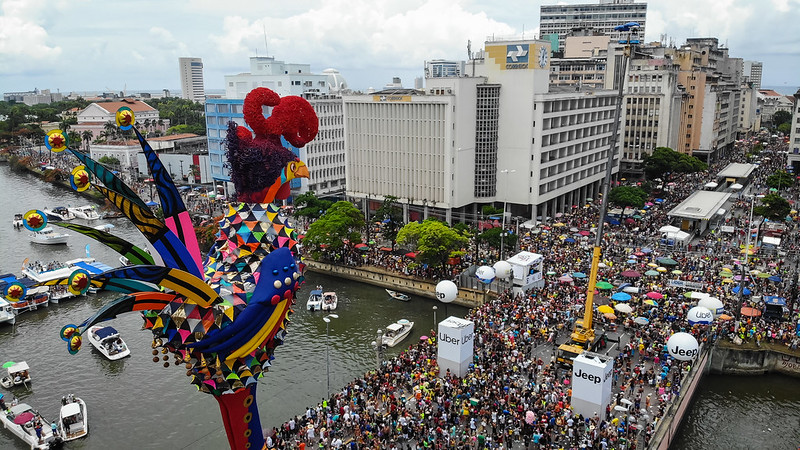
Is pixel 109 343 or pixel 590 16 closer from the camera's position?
pixel 109 343

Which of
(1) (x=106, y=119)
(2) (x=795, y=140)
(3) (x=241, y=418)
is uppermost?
(1) (x=106, y=119)

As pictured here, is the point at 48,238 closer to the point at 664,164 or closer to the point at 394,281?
the point at 394,281

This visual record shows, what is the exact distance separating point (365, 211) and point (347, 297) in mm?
23430

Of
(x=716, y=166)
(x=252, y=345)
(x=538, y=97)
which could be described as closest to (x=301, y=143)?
(x=252, y=345)

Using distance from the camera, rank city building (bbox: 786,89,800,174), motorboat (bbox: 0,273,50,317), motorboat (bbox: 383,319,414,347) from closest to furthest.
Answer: motorboat (bbox: 383,319,414,347) < motorboat (bbox: 0,273,50,317) < city building (bbox: 786,89,800,174)

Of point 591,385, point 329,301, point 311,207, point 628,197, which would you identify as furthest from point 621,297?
point 311,207

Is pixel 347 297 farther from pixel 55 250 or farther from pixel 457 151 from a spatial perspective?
pixel 55 250

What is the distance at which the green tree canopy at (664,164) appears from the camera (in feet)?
292

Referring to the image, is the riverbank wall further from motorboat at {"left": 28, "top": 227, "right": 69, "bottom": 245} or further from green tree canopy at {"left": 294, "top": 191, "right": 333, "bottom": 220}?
motorboat at {"left": 28, "top": 227, "right": 69, "bottom": 245}

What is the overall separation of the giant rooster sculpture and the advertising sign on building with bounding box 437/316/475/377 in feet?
50.5

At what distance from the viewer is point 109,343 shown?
41344 mm

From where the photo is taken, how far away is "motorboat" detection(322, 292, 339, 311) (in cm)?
4909

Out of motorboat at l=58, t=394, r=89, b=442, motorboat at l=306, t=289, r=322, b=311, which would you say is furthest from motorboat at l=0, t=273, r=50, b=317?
motorboat at l=306, t=289, r=322, b=311

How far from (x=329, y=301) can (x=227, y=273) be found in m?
31.1
